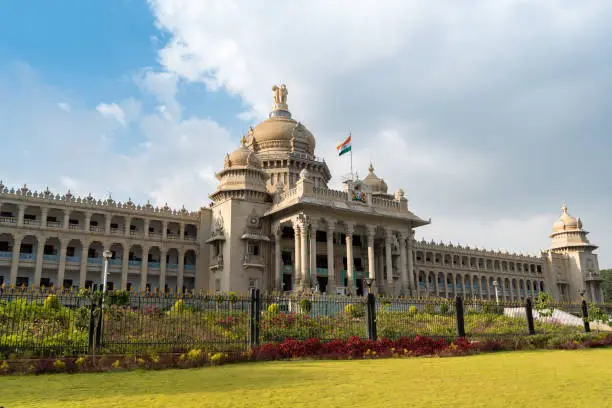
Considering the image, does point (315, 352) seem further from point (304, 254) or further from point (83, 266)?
point (83, 266)

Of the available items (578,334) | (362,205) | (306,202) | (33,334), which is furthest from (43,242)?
(578,334)

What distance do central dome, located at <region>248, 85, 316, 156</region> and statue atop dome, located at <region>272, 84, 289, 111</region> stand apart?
170 cm

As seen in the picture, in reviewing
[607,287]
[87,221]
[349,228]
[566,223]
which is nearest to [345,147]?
[349,228]

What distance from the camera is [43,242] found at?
4300cm

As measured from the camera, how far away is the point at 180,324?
1853 centimetres

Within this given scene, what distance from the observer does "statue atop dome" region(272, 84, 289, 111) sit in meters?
60.0

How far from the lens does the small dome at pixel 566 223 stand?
247ft

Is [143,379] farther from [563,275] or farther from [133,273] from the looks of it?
[563,275]

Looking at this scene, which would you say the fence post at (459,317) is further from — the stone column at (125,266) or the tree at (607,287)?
the tree at (607,287)

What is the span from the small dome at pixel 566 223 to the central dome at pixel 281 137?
41108 millimetres

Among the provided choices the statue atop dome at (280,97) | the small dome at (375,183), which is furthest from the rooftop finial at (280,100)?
the small dome at (375,183)

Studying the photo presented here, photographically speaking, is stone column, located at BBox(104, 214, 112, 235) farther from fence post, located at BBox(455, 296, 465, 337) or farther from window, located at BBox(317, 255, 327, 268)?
fence post, located at BBox(455, 296, 465, 337)

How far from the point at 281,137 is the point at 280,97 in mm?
6742

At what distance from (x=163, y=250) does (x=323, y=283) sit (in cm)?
1475
